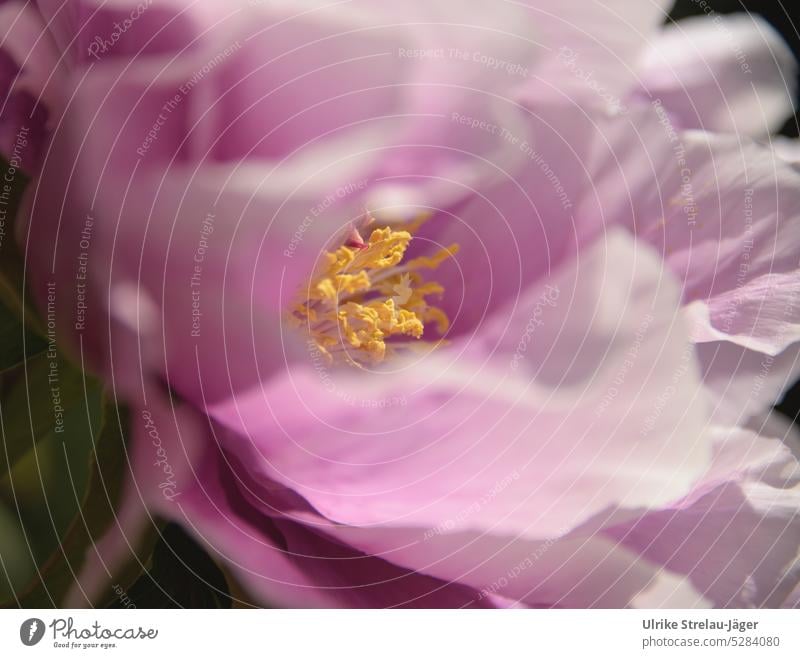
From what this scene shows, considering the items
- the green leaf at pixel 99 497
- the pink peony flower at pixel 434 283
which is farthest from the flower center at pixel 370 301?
the green leaf at pixel 99 497

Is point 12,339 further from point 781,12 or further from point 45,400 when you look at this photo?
point 781,12

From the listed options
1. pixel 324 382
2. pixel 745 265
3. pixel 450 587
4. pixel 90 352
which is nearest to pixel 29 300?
pixel 90 352

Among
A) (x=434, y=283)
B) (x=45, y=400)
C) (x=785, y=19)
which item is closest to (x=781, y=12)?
(x=785, y=19)
